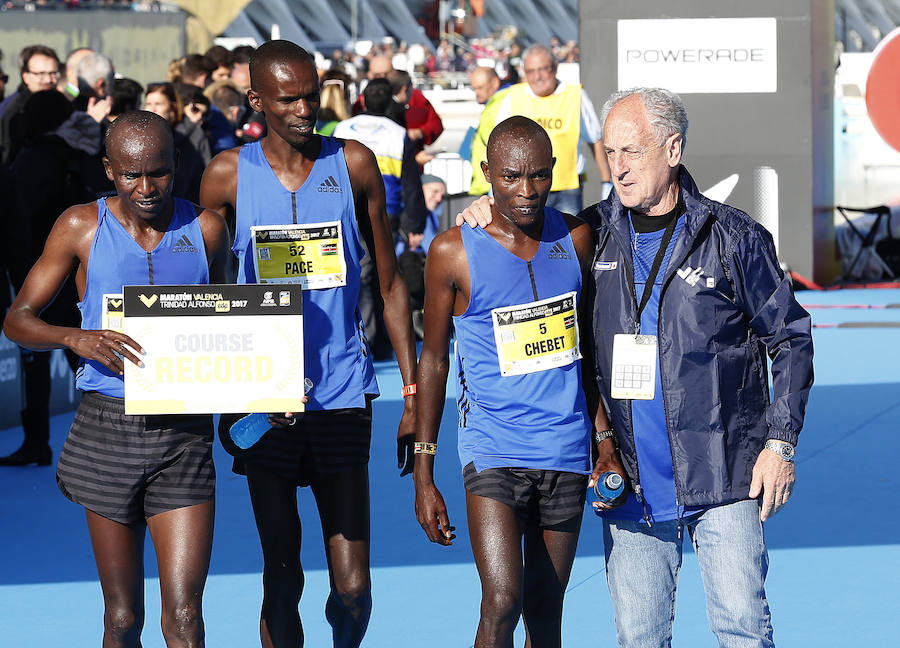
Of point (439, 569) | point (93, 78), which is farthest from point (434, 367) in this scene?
point (93, 78)

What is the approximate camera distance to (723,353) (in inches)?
133

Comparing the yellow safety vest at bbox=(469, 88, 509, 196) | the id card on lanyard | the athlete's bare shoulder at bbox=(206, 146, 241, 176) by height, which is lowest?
the id card on lanyard

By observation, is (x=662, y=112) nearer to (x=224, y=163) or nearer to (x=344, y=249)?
(x=344, y=249)

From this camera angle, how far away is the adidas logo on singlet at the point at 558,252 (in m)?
3.63

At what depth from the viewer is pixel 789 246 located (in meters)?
14.8

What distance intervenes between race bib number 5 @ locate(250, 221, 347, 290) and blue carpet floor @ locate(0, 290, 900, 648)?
159 centimetres

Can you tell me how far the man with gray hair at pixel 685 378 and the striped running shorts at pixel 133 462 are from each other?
106cm

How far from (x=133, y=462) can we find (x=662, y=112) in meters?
1.57

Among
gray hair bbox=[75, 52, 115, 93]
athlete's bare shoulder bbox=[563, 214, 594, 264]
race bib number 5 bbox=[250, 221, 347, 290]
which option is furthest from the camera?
gray hair bbox=[75, 52, 115, 93]

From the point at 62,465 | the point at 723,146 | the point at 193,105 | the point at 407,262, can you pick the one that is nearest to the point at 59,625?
the point at 62,465

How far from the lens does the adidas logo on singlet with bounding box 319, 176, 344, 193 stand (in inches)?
152

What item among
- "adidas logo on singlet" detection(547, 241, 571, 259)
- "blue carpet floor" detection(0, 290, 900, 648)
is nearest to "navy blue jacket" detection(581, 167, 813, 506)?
"adidas logo on singlet" detection(547, 241, 571, 259)

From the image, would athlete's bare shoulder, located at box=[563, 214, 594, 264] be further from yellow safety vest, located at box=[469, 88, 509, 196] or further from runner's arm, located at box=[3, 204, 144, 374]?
yellow safety vest, located at box=[469, 88, 509, 196]

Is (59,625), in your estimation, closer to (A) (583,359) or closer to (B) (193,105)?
(A) (583,359)
